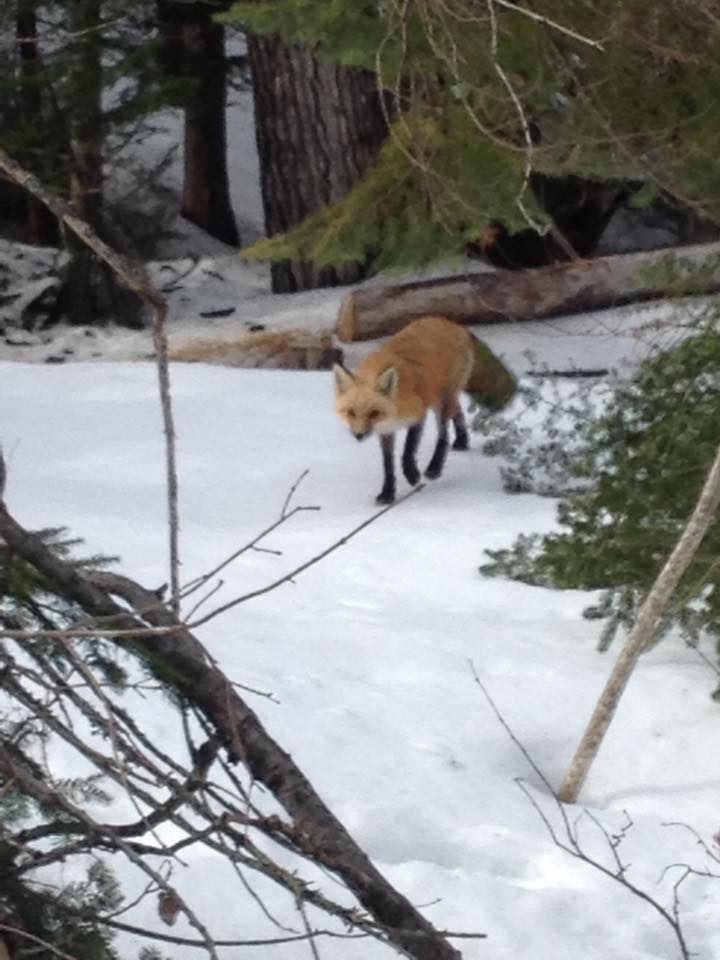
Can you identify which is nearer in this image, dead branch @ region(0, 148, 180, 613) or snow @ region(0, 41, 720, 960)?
dead branch @ region(0, 148, 180, 613)

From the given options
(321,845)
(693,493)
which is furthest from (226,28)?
(321,845)

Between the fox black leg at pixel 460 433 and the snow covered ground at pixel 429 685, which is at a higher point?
the fox black leg at pixel 460 433

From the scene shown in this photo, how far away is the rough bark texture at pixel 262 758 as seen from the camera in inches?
105

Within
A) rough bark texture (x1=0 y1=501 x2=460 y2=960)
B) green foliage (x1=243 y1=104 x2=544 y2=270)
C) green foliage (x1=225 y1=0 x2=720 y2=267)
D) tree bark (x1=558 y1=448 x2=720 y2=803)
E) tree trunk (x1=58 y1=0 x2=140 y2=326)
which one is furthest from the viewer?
tree trunk (x1=58 y1=0 x2=140 y2=326)

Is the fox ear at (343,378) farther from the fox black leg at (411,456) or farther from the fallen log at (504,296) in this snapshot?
the fallen log at (504,296)

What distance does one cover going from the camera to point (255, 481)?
927 cm

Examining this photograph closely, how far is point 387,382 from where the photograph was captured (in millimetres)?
8953

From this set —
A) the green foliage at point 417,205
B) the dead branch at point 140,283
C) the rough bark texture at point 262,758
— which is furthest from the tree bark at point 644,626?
the green foliage at point 417,205

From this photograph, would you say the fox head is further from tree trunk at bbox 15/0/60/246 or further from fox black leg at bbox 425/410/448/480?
tree trunk at bbox 15/0/60/246

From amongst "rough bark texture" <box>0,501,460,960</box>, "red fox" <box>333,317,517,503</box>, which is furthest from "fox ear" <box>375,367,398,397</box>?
"rough bark texture" <box>0,501,460,960</box>

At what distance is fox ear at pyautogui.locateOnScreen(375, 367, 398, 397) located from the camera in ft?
29.2

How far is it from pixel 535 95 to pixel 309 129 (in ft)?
22.8

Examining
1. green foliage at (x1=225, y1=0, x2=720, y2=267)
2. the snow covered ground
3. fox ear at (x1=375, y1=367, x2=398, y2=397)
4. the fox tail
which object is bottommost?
the snow covered ground

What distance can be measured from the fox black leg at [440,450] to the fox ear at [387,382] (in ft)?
1.57
